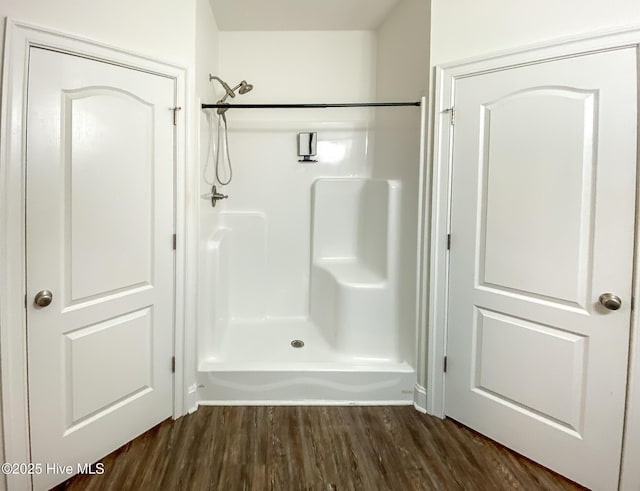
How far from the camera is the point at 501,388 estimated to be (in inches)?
65.8

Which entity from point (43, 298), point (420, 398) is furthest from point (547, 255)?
point (43, 298)

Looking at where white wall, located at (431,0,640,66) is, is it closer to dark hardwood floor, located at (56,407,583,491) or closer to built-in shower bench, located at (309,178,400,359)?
built-in shower bench, located at (309,178,400,359)

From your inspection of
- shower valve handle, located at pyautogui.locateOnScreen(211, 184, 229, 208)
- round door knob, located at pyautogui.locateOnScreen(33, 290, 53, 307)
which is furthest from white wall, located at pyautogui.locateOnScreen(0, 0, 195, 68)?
round door knob, located at pyautogui.locateOnScreen(33, 290, 53, 307)

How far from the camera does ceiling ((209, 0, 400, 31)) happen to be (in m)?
2.19

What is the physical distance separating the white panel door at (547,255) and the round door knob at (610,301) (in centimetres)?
2

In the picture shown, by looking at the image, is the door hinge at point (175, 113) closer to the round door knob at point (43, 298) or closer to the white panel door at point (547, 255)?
the round door knob at point (43, 298)

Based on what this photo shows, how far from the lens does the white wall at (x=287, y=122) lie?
2.61 metres

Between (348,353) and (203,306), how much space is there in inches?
39.8

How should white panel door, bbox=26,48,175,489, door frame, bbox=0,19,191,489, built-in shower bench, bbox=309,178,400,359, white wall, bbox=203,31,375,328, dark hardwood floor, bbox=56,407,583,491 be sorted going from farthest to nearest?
white wall, bbox=203,31,375,328 → built-in shower bench, bbox=309,178,400,359 → dark hardwood floor, bbox=56,407,583,491 → white panel door, bbox=26,48,175,489 → door frame, bbox=0,19,191,489

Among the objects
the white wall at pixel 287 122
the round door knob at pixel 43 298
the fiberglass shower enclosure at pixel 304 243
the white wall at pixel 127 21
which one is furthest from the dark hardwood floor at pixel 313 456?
the white wall at pixel 127 21

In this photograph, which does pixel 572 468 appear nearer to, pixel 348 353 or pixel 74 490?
pixel 348 353

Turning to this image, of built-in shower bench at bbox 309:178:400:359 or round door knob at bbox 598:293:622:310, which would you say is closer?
round door knob at bbox 598:293:622:310

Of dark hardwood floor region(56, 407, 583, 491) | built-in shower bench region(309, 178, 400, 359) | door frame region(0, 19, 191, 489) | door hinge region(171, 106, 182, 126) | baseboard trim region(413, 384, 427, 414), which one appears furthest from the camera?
built-in shower bench region(309, 178, 400, 359)

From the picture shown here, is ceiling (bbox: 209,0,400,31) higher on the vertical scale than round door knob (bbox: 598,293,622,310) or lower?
higher
